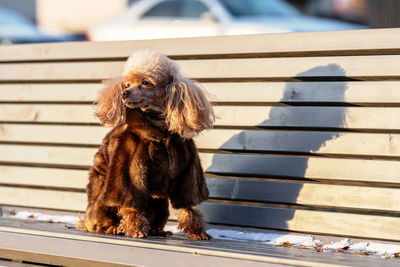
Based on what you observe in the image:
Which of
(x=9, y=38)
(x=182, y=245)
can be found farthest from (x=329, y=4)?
(x=182, y=245)

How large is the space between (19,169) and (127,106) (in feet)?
4.27

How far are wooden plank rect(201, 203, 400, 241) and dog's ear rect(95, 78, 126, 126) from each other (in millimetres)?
759

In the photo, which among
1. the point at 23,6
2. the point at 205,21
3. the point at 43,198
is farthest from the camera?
the point at 23,6

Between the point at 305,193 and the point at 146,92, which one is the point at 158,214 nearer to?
the point at 146,92

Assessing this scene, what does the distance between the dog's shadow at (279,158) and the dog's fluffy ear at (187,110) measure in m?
0.44

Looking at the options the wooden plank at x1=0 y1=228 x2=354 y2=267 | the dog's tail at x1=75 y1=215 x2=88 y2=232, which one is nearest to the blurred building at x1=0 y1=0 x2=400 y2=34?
the dog's tail at x1=75 y1=215 x2=88 y2=232

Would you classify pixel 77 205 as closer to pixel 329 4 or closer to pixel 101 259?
pixel 101 259

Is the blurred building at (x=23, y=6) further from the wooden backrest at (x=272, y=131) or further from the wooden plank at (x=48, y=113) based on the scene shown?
the wooden backrest at (x=272, y=131)

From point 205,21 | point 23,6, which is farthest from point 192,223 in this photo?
point 23,6

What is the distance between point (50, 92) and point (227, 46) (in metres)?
1.25

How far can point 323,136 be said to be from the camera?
3.20 m

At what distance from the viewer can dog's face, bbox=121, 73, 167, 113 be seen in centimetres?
304

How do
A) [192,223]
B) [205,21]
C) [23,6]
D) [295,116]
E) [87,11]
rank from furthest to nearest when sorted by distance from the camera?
[23,6], [87,11], [205,21], [295,116], [192,223]

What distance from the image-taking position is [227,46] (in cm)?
353
